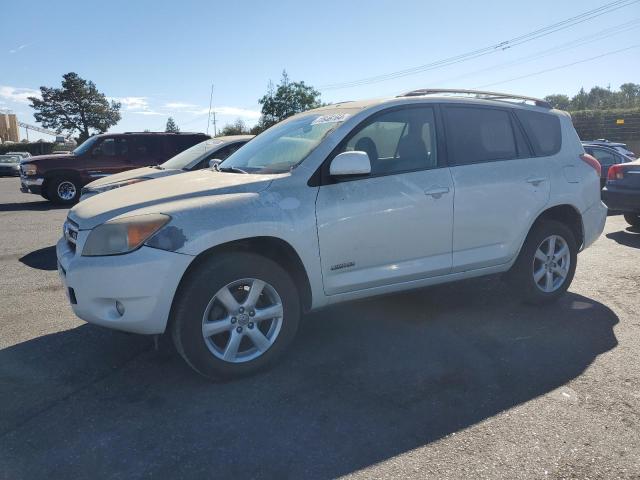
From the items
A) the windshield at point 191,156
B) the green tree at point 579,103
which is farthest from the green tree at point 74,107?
the windshield at point 191,156

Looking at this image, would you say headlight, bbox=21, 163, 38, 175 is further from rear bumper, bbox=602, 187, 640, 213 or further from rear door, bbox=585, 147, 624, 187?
rear door, bbox=585, 147, 624, 187

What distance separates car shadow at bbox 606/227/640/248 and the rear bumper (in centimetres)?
39

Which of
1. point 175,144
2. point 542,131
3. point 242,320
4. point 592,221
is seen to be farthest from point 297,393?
point 175,144

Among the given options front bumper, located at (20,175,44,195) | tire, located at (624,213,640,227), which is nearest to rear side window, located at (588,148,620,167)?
tire, located at (624,213,640,227)

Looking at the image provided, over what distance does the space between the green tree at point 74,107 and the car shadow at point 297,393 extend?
89.6 meters

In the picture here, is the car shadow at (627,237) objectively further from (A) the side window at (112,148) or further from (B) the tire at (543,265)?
(A) the side window at (112,148)

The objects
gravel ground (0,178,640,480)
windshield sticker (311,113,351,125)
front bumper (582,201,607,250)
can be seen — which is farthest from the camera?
front bumper (582,201,607,250)

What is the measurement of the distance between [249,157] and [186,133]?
9.74m

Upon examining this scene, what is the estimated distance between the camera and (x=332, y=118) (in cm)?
427

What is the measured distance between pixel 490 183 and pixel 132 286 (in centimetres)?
292

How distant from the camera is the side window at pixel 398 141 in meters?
4.11

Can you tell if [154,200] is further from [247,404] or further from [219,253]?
[247,404]

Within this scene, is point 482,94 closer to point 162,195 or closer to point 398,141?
point 398,141

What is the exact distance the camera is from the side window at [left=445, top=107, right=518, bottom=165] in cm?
448
